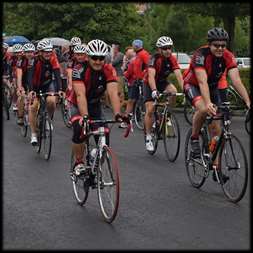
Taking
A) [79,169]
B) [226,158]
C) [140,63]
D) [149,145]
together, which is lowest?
[79,169]

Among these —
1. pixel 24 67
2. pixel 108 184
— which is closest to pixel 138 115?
pixel 24 67

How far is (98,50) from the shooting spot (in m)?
6.98

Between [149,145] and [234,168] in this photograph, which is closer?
[234,168]

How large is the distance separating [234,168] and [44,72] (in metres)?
4.78

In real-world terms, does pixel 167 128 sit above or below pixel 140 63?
below

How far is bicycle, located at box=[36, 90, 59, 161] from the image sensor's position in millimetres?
10797

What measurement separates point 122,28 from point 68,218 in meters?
31.2

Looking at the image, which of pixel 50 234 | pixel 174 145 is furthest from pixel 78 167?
pixel 174 145

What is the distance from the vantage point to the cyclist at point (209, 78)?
7.70 m

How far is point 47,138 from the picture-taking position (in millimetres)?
10977

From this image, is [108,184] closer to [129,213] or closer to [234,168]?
[129,213]

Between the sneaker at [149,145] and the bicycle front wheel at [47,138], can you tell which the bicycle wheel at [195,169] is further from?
the bicycle front wheel at [47,138]

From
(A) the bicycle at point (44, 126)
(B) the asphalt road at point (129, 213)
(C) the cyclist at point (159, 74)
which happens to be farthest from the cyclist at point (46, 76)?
(C) the cyclist at point (159, 74)

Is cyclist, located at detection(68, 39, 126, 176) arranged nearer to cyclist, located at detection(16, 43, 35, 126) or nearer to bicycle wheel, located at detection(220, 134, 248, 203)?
bicycle wheel, located at detection(220, 134, 248, 203)
